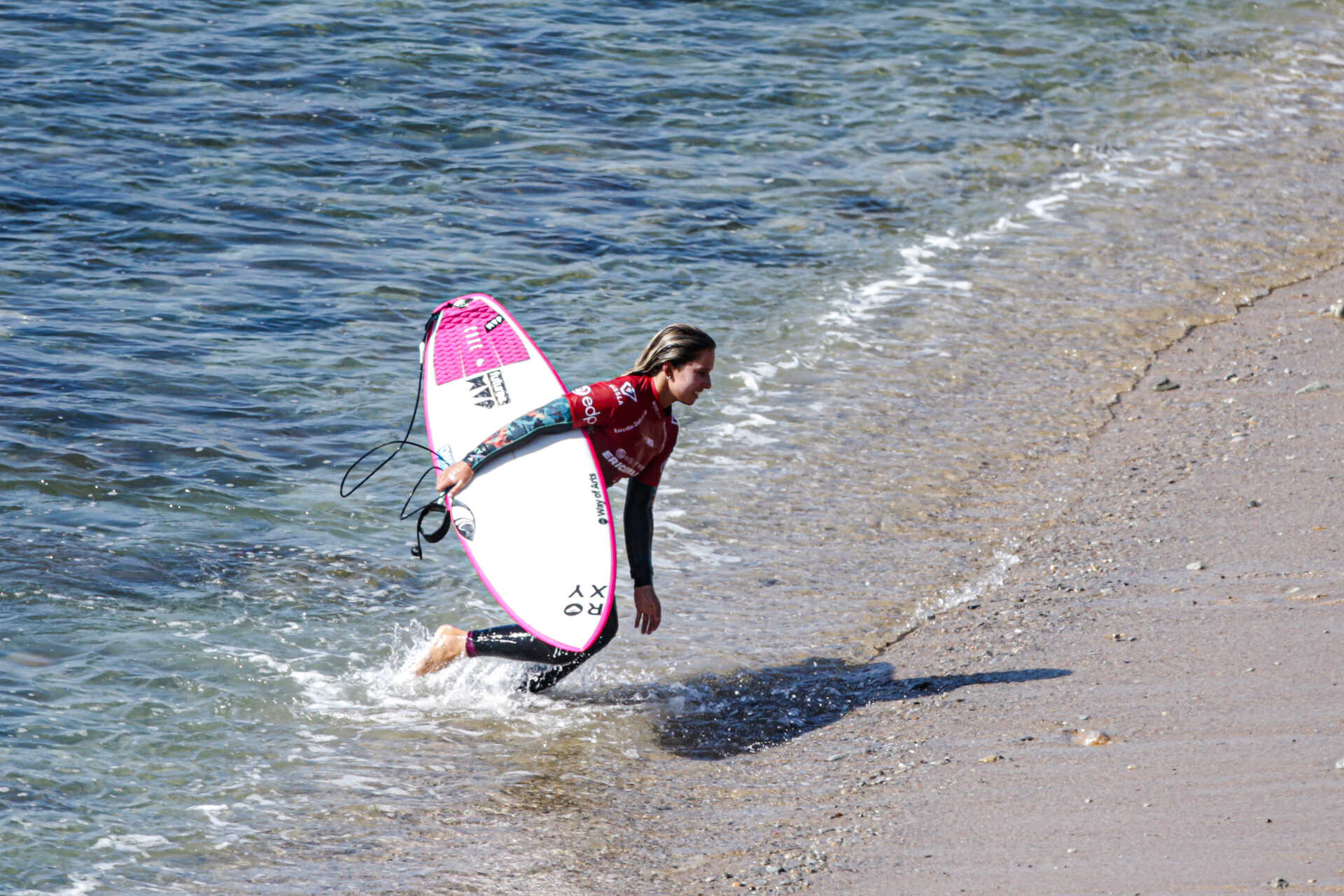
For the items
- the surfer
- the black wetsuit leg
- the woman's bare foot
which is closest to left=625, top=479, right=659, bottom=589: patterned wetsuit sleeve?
the surfer

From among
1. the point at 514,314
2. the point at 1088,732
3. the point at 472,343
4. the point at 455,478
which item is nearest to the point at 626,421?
the point at 455,478

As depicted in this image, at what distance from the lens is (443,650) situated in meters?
6.67

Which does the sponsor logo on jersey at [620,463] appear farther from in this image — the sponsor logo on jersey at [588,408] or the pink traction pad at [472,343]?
the pink traction pad at [472,343]

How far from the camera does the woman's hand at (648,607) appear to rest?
20.8ft

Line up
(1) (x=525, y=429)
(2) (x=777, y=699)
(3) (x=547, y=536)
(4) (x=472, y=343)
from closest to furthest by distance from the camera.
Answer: (1) (x=525, y=429) < (3) (x=547, y=536) < (2) (x=777, y=699) < (4) (x=472, y=343)

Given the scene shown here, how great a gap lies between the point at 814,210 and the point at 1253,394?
6048mm

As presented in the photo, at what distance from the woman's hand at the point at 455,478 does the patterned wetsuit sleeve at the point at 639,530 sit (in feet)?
2.48

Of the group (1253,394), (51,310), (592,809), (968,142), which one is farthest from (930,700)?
(968,142)

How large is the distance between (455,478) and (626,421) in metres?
0.85

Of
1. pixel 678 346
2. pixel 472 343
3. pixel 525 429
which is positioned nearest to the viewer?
pixel 678 346

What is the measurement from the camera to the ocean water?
20.7 feet

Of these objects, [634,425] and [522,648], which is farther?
[522,648]

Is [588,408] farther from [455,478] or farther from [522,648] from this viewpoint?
[522,648]

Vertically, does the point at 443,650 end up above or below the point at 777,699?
above
